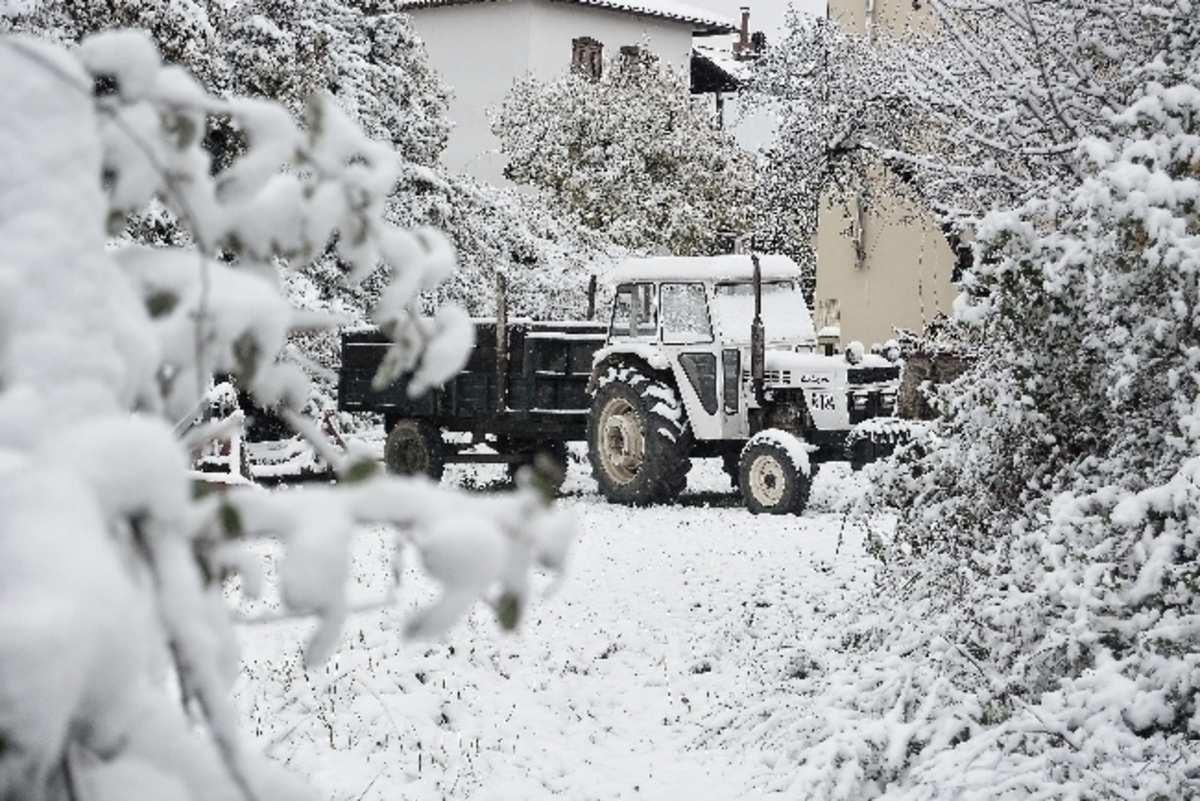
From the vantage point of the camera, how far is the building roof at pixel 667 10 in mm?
33531

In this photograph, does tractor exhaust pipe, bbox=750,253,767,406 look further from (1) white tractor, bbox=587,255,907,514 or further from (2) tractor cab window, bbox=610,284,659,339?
(2) tractor cab window, bbox=610,284,659,339

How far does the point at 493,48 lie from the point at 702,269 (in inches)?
862

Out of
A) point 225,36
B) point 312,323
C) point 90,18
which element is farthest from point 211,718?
point 225,36

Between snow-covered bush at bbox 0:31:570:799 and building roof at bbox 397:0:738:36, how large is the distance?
108 ft

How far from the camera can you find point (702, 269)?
12.6 metres

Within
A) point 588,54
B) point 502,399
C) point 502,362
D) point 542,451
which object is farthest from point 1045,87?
point 588,54

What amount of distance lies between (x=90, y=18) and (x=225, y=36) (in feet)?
15.5

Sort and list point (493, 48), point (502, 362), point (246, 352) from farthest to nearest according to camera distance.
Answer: point (493, 48) → point (502, 362) → point (246, 352)

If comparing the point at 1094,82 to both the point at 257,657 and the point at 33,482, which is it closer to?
the point at 257,657

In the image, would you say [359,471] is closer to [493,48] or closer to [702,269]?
[702,269]

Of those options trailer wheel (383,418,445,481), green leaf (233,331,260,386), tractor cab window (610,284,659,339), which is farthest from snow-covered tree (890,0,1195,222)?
trailer wheel (383,418,445,481)

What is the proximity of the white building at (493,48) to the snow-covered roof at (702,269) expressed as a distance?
1915 centimetres

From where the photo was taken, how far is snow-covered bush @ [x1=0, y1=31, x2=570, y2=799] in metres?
1.01

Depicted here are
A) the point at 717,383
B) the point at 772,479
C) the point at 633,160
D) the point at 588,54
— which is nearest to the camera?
the point at 772,479
